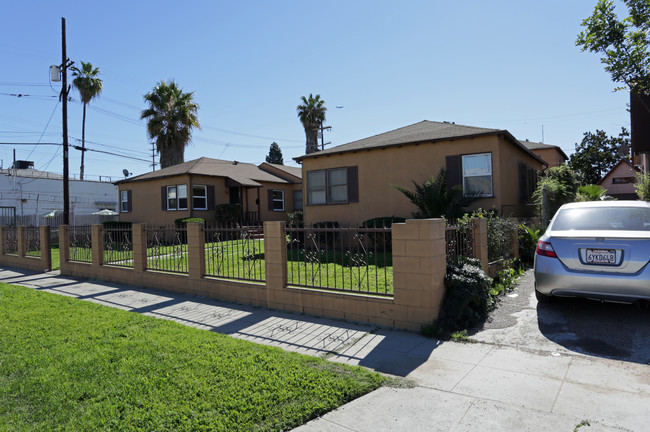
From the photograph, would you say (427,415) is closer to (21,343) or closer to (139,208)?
(21,343)

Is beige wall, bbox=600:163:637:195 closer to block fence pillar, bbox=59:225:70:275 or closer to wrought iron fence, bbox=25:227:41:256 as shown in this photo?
block fence pillar, bbox=59:225:70:275

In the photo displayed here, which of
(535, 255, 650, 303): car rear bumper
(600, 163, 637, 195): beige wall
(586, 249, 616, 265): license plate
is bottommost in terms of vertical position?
(535, 255, 650, 303): car rear bumper

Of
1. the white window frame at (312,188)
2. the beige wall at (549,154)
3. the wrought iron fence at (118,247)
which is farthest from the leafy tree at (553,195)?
the beige wall at (549,154)

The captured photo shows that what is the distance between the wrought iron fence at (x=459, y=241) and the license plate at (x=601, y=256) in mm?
1697

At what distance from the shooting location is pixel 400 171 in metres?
14.0

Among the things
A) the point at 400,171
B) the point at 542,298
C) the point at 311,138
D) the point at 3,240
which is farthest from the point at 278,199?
the point at 542,298

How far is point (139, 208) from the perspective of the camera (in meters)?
23.4

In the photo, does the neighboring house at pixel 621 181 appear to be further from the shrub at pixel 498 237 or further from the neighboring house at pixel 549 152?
the shrub at pixel 498 237

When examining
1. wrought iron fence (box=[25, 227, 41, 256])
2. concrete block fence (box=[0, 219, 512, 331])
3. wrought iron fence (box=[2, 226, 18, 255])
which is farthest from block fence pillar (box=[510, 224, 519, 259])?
wrought iron fence (box=[2, 226, 18, 255])

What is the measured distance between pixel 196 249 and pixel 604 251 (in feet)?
22.1

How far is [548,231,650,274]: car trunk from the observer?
487 centimetres

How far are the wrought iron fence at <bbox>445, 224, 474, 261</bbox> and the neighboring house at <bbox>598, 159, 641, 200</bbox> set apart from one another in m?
32.6

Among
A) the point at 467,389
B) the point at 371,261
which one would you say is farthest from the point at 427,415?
the point at 371,261

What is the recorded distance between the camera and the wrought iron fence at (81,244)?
11148 mm
